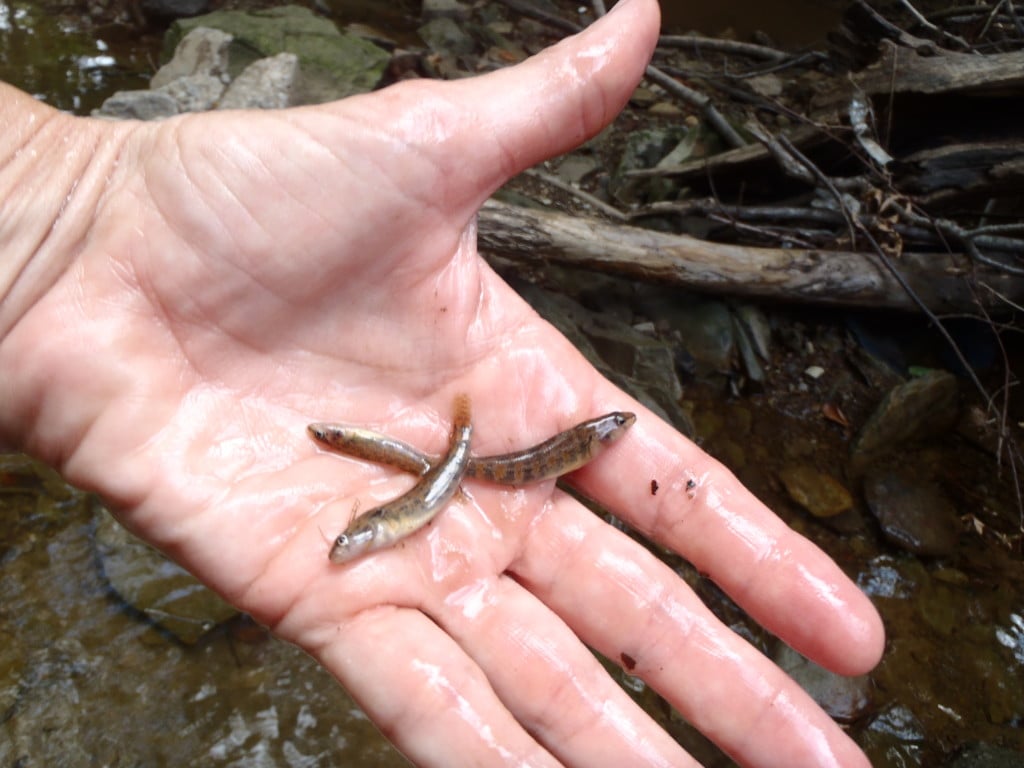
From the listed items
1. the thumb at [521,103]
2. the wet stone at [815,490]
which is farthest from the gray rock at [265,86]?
the wet stone at [815,490]

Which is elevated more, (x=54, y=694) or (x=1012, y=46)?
(x=1012, y=46)

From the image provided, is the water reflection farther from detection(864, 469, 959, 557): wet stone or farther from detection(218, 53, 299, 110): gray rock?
detection(864, 469, 959, 557): wet stone

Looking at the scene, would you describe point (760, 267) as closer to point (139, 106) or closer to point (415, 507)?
point (415, 507)

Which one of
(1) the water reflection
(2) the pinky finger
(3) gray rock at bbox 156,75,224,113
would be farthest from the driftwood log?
(1) the water reflection

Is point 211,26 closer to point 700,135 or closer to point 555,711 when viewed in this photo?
point 700,135

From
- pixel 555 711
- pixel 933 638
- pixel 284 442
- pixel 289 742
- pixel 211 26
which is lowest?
pixel 933 638

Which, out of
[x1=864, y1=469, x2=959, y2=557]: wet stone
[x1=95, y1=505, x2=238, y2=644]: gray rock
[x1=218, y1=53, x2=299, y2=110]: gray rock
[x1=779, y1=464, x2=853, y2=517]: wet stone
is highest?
[x1=218, y1=53, x2=299, y2=110]: gray rock

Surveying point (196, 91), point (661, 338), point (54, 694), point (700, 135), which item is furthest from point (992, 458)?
point (196, 91)

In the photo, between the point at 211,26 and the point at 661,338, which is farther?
the point at 211,26
